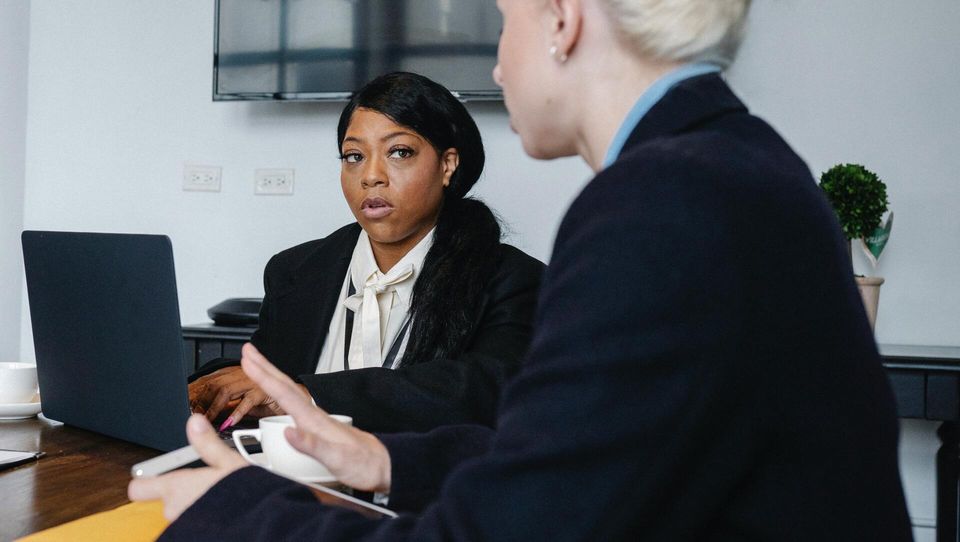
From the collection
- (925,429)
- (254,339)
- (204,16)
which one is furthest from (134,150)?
(925,429)

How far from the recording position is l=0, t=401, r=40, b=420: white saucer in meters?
1.34

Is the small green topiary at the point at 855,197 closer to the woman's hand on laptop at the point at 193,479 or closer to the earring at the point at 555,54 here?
the earring at the point at 555,54

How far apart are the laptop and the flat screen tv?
168 centimetres

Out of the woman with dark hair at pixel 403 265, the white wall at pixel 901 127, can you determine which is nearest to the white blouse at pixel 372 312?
the woman with dark hair at pixel 403 265

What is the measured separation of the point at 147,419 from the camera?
1.10m

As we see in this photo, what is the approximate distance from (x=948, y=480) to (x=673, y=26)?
1.96 m

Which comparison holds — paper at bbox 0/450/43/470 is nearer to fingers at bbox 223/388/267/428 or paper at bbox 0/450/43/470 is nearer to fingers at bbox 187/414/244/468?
fingers at bbox 223/388/267/428

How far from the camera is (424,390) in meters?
1.33

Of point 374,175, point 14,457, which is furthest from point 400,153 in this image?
point 14,457

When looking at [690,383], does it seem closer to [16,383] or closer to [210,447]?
[210,447]

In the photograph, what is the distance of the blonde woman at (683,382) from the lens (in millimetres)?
461

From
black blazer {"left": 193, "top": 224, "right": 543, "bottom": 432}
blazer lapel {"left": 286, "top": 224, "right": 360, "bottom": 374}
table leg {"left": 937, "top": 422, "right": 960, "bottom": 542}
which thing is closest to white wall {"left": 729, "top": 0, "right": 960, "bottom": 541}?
table leg {"left": 937, "top": 422, "right": 960, "bottom": 542}

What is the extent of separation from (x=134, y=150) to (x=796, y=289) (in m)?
3.03

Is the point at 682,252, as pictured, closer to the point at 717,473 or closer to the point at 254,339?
the point at 717,473
